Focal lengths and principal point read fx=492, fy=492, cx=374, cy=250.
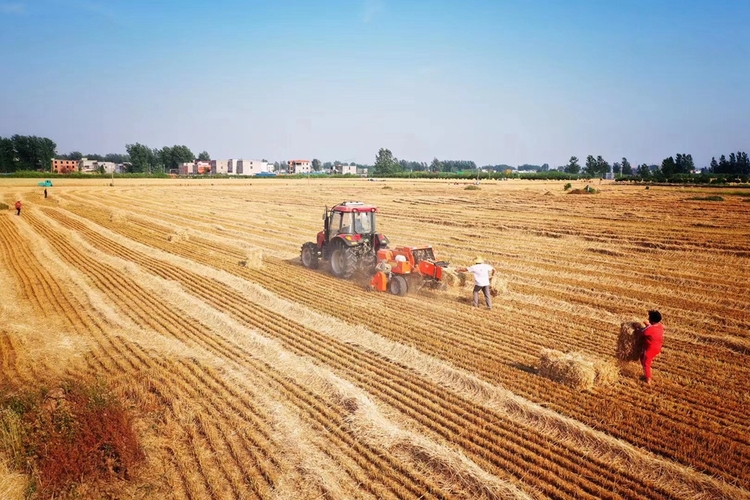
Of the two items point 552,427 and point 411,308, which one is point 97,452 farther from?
point 411,308

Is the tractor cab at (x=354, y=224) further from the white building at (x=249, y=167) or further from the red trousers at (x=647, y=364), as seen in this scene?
the white building at (x=249, y=167)

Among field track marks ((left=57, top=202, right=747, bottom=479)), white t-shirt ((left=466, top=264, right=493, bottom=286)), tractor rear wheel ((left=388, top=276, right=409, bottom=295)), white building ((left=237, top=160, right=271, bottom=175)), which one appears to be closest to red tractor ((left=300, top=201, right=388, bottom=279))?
field track marks ((left=57, top=202, right=747, bottom=479))

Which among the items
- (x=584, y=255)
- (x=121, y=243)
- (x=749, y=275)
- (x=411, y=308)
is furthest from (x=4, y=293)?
(x=749, y=275)

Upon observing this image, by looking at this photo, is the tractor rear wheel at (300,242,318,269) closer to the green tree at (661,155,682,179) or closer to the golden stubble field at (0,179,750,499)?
the golden stubble field at (0,179,750,499)

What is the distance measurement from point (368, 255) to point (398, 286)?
185 cm

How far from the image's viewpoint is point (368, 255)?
1365cm

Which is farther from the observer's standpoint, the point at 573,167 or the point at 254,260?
the point at 573,167

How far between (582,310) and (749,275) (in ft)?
20.7

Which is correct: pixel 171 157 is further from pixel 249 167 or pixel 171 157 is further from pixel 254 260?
pixel 254 260

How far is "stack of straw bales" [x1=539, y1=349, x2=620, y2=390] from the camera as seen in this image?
7.29m

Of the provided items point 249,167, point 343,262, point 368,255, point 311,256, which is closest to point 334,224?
point 343,262

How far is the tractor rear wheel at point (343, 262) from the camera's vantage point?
13.5 meters

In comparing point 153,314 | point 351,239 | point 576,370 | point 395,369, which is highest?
point 351,239

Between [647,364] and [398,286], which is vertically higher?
[398,286]
